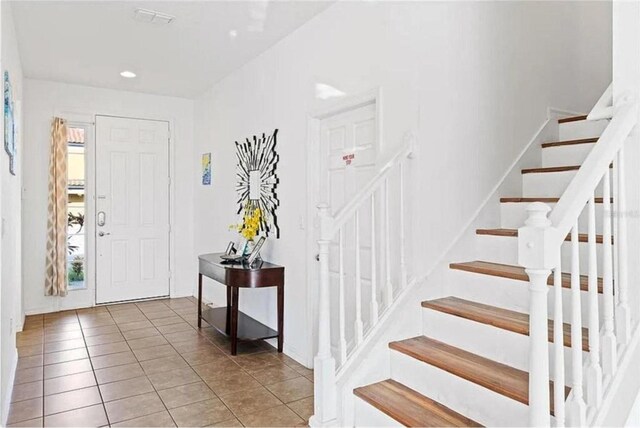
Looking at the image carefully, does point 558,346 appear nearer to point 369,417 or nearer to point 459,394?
point 459,394

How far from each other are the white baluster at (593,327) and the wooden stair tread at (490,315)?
298mm

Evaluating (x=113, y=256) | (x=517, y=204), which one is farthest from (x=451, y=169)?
(x=113, y=256)

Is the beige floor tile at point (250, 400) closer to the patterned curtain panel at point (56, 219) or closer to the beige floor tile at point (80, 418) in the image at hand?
the beige floor tile at point (80, 418)

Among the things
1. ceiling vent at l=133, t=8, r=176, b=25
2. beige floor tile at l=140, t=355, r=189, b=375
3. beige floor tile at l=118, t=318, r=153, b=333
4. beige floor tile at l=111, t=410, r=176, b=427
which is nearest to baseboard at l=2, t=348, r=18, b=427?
beige floor tile at l=111, t=410, r=176, b=427

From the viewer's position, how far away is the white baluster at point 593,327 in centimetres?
151

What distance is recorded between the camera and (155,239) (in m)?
5.99

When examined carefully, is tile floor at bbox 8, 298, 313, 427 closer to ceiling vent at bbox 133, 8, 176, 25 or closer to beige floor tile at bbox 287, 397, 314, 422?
beige floor tile at bbox 287, 397, 314, 422

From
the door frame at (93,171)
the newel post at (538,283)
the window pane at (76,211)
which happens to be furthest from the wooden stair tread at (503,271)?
the window pane at (76,211)

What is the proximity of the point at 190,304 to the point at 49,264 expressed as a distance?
5.60 feet

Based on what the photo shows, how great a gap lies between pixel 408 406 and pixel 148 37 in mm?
3610

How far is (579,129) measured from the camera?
3.14m

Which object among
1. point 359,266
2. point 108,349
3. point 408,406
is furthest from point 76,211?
point 408,406

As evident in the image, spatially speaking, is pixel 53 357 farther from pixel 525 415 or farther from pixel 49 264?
pixel 525 415

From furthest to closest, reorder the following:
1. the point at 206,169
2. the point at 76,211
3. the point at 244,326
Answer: the point at 206,169 < the point at 76,211 < the point at 244,326
